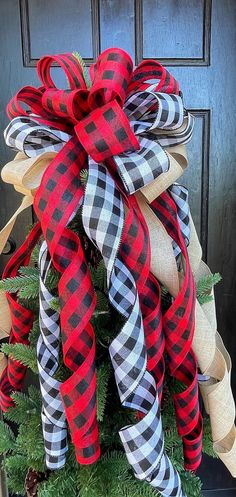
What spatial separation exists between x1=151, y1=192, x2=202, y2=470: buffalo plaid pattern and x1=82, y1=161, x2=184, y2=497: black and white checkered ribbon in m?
0.05

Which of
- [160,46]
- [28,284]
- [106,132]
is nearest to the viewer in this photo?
[106,132]

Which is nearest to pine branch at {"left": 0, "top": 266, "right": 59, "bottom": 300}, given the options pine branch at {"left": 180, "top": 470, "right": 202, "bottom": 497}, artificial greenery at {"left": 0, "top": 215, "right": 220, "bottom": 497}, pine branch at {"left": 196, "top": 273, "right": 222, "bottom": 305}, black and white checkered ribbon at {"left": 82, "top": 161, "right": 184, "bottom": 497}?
artificial greenery at {"left": 0, "top": 215, "right": 220, "bottom": 497}

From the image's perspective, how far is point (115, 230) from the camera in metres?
0.45

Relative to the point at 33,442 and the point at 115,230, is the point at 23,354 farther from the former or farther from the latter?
the point at 115,230

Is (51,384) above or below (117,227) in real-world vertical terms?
below

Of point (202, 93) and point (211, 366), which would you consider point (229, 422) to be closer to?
point (211, 366)

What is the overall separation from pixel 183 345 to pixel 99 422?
19 centimetres

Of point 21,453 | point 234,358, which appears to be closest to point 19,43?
point 21,453

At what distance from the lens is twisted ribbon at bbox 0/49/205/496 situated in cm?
45

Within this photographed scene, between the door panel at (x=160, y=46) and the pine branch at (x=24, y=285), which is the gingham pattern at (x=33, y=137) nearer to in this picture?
the pine branch at (x=24, y=285)

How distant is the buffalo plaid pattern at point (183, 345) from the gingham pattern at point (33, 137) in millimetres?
152

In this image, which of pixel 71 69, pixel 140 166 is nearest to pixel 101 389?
pixel 140 166

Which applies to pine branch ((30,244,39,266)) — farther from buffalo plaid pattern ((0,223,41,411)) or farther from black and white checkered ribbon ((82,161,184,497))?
black and white checkered ribbon ((82,161,184,497))

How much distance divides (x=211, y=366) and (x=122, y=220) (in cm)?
27
